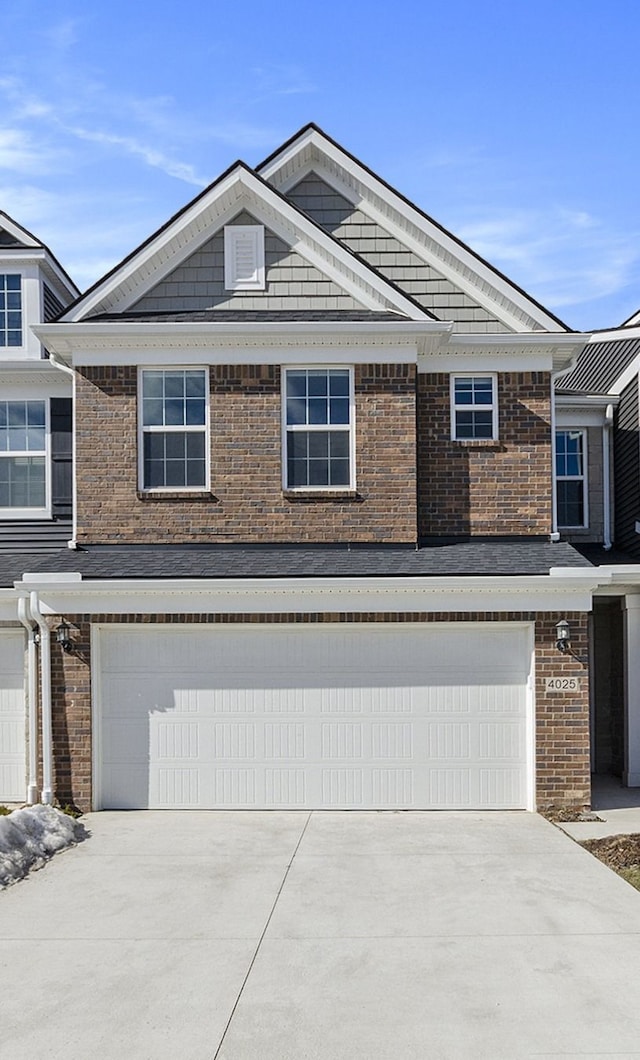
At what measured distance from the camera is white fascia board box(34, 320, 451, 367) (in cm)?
1313

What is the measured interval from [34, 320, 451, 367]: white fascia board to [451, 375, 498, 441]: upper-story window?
93 centimetres

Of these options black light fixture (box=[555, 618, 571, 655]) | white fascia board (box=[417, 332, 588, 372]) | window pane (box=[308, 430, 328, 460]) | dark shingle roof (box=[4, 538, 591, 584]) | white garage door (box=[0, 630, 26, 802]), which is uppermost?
white fascia board (box=[417, 332, 588, 372])

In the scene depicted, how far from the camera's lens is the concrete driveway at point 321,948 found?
19.4 feet

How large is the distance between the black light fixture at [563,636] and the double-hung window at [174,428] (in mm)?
4734

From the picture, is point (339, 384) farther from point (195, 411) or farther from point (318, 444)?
point (195, 411)

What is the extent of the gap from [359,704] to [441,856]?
2670mm

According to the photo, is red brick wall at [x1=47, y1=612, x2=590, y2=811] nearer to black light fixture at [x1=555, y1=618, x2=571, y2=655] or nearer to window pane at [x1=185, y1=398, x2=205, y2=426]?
black light fixture at [x1=555, y1=618, x2=571, y2=655]

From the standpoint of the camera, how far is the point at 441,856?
33.4ft

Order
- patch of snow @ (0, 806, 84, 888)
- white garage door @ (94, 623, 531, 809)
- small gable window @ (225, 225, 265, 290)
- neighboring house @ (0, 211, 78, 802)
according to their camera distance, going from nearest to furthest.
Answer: patch of snow @ (0, 806, 84, 888)
white garage door @ (94, 623, 531, 809)
small gable window @ (225, 225, 265, 290)
neighboring house @ (0, 211, 78, 802)

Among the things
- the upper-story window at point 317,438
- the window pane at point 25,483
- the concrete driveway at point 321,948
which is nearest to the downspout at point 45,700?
the concrete driveway at point 321,948

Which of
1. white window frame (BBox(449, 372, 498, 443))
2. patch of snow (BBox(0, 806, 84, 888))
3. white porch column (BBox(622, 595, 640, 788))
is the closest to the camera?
patch of snow (BBox(0, 806, 84, 888))

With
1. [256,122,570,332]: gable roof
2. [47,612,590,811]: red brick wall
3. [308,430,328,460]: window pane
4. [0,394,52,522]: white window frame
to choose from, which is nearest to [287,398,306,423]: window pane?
[308,430,328,460]: window pane

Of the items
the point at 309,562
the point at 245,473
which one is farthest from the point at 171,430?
the point at 309,562

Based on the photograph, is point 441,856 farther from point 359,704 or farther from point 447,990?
point 447,990
